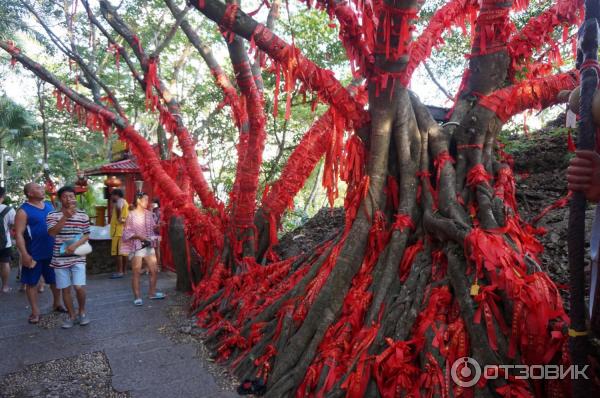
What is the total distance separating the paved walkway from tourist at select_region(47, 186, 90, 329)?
1.24 ft

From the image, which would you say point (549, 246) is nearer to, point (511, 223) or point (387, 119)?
point (511, 223)

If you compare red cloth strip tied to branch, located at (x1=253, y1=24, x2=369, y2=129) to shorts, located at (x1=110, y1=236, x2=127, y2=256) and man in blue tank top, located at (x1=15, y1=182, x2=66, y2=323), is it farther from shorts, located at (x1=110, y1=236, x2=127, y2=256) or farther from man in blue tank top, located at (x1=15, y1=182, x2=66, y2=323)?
shorts, located at (x1=110, y1=236, x2=127, y2=256)

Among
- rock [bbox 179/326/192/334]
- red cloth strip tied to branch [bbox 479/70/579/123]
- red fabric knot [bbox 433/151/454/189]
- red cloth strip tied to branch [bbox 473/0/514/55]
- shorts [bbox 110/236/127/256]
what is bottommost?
rock [bbox 179/326/192/334]

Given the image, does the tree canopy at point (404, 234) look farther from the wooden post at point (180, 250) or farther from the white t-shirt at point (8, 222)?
the white t-shirt at point (8, 222)

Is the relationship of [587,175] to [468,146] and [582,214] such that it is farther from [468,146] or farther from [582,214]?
[468,146]

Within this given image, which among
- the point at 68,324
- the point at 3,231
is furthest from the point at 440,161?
the point at 3,231

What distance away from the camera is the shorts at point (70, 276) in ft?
15.6

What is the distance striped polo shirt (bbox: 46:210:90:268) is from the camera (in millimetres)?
4742

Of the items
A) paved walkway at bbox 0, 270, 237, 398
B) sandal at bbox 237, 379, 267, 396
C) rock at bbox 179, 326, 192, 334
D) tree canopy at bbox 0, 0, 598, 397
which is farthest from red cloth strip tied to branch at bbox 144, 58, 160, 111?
sandal at bbox 237, 379, 267, 396

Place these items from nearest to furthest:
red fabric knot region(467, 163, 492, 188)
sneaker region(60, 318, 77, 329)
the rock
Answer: red fabric knot region(467, 163, 492, 188) < the rock < sneaker region(60, 318, 77, 329)

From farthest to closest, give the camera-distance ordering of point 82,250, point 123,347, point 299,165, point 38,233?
1. point 299,165
2. point 38,233
3. point 82,250
4. point 123,347

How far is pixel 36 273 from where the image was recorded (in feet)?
16.9

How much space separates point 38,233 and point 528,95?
576 centimetres

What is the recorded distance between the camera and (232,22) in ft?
10.6
